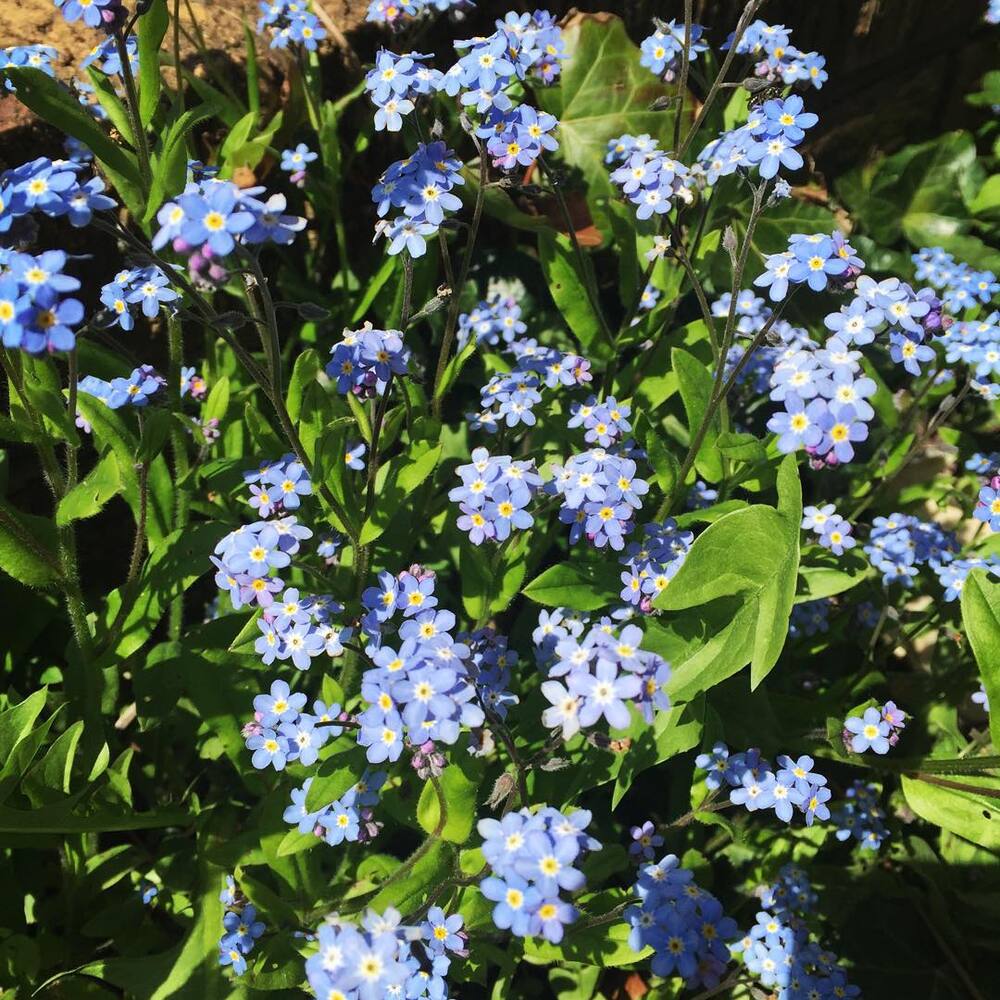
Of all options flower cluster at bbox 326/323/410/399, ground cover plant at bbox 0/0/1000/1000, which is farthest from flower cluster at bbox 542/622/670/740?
flower cluster at bbox 326/323/410/399

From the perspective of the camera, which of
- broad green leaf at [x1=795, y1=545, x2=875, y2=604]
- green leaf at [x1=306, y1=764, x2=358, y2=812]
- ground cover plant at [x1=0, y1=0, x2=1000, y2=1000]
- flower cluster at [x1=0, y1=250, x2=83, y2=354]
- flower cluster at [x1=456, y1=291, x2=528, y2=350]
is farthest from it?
flower cluster at [x1=456, y1=291, x2=528, y2=350]

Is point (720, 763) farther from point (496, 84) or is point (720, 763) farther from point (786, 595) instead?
point (496, 84)

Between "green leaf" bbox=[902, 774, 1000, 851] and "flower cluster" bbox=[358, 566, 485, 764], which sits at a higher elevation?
"flower cluster" bbox=[358, 566, 485, 764]

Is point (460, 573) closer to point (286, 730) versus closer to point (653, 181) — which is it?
point (286, 730)

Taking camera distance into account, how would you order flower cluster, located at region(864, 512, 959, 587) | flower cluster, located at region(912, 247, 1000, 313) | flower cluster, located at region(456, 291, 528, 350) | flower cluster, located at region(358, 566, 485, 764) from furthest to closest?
flower cluster, located at region(912, 247, 1000, 313) → flower cluster, located at region(456, 291, 528, 350) → flower cluster, located at region(864, 512, 959, 587) → flower cluster, located at region(358, 566, 485, 764)

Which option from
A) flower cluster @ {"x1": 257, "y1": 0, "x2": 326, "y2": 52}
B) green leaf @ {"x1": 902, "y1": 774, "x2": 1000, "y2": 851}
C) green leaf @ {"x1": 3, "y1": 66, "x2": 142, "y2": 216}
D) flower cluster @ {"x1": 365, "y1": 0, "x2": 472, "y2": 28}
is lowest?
green leaf @ {"x1": 902, "y1": 774, "x2": 1000, "y2": 851}

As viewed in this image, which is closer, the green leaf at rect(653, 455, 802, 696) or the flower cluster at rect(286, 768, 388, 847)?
the green leaf at rect(653, 455, 802, 696)

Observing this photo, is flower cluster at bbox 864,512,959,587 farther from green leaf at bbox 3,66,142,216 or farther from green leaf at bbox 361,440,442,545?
green leaf at bbox 3,66,142,216
